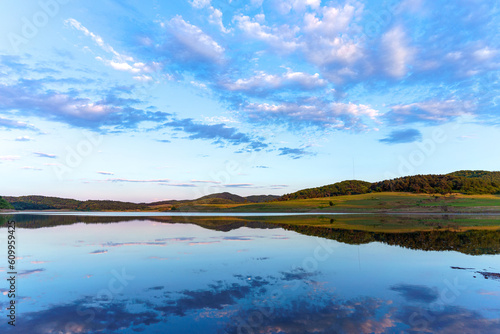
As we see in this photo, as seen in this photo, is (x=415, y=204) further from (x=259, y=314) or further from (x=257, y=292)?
(x=259, y=314)

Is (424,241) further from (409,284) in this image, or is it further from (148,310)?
(148,310)

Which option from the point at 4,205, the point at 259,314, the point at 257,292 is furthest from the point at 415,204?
the point at 4,205

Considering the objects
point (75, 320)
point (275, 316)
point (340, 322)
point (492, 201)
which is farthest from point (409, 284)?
point (492, 201)

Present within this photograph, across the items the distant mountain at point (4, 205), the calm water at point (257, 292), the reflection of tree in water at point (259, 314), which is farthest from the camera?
the distant mountain at point (4, 205)

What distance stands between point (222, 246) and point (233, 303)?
17.1 m

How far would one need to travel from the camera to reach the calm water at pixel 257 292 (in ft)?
35.3

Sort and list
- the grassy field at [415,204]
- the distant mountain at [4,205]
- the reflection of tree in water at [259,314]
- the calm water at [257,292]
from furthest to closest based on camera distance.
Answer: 1. the distant mountain at [4,205]
2. the grassy field at [415,204]
3. the calm water at [257,292]
4. the reflection of tree in water at [259,314]

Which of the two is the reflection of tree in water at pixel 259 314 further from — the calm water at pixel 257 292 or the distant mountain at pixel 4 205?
the distant mountain at pixel 4 205

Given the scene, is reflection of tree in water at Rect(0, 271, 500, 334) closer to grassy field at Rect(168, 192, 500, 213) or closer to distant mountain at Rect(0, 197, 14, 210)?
grassy field at Rect(168, 192, 500, 213)

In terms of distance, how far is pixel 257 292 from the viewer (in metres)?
14.6

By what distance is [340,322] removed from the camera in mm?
10766

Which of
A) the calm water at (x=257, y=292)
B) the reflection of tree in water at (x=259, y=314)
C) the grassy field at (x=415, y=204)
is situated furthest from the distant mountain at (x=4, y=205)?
the reflection of tree in water at (x=259, y=314)

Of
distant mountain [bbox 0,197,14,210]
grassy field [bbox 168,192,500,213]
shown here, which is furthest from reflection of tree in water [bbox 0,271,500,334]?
distant mountain [bbox 0,197,14,210]

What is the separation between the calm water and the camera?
10750mm
